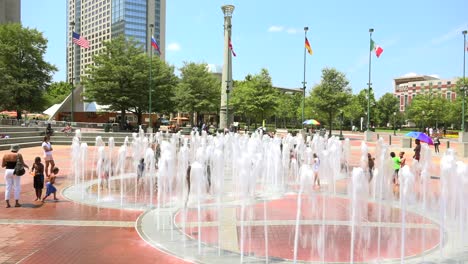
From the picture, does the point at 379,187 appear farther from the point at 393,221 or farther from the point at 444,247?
the point at 444,247

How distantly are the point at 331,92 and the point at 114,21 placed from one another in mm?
112369

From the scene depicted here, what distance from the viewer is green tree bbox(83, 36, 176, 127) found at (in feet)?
132

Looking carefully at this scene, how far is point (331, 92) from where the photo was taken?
49.6 meters

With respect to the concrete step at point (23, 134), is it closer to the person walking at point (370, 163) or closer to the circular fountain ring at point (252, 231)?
the circular fountain ring at point (252, 231)

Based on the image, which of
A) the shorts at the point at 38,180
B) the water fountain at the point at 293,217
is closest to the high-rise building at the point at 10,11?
the water fountain at the point at 293,217

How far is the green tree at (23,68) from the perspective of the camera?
4200cm

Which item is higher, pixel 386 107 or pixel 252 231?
pixel 386 107

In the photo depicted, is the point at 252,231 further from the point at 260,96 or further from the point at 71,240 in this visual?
the point at 260,96

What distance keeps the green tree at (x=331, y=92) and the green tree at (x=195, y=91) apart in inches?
553

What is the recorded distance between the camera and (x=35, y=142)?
1190 inches

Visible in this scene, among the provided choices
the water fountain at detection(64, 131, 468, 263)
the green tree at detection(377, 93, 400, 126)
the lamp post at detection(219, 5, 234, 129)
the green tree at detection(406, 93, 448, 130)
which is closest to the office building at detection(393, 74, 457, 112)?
the green tree at detection(377, 93, 400, 126)

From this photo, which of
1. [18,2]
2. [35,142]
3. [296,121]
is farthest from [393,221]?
[296,121]

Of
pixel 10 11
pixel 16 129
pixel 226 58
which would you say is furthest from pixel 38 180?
pixel 10 11

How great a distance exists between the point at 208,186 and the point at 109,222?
4779 mm
